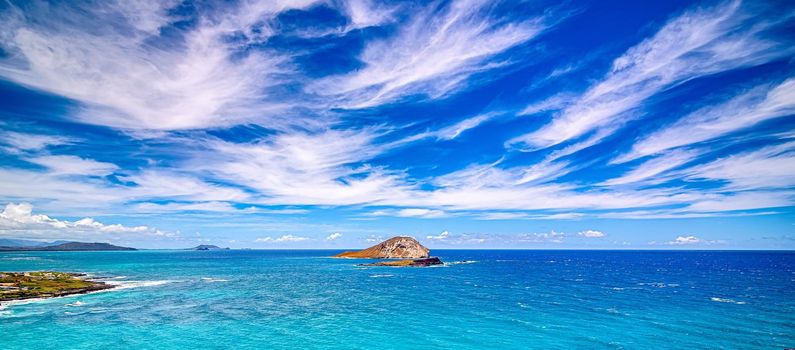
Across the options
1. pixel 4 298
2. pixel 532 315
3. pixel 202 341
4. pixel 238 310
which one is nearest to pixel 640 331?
pixel 532 315

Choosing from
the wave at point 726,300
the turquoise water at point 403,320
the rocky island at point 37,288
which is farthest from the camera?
the rocky island at point 37,288

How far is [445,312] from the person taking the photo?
222ft

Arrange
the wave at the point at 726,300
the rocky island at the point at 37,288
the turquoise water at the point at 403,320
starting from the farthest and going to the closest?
the rocky island at the point at 37,288 → the wave at the point at 726,300 → the turquoise water at the point at 403,320

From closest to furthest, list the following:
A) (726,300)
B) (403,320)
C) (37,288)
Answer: (403,320) → (726,300) → (37,288)

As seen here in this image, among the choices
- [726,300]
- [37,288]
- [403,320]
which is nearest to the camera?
[403,320]

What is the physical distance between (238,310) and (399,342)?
34.2m

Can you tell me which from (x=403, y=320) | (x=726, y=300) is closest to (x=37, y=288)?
(x=403, y=320)

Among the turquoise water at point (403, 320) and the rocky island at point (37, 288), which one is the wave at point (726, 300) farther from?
the rocky island at point (37, 288)

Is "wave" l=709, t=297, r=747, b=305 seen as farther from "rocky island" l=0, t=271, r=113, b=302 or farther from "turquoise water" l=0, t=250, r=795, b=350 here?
"rocky island" l=0, t=271, r=113, b=302

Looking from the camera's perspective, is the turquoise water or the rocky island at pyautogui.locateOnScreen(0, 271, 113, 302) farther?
the rocky island at pyautogui.locateOnScreen(0, 271, 113, 302)

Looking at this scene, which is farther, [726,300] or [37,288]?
[37,288]

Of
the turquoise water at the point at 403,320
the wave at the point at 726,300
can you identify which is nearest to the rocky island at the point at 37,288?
the turquoise water at the point at 403,320

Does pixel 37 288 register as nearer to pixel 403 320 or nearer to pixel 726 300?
pixel 403 320

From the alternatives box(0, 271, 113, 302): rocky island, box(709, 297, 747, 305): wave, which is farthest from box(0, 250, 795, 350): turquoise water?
box(0, 271, 113, 302): rocky island
